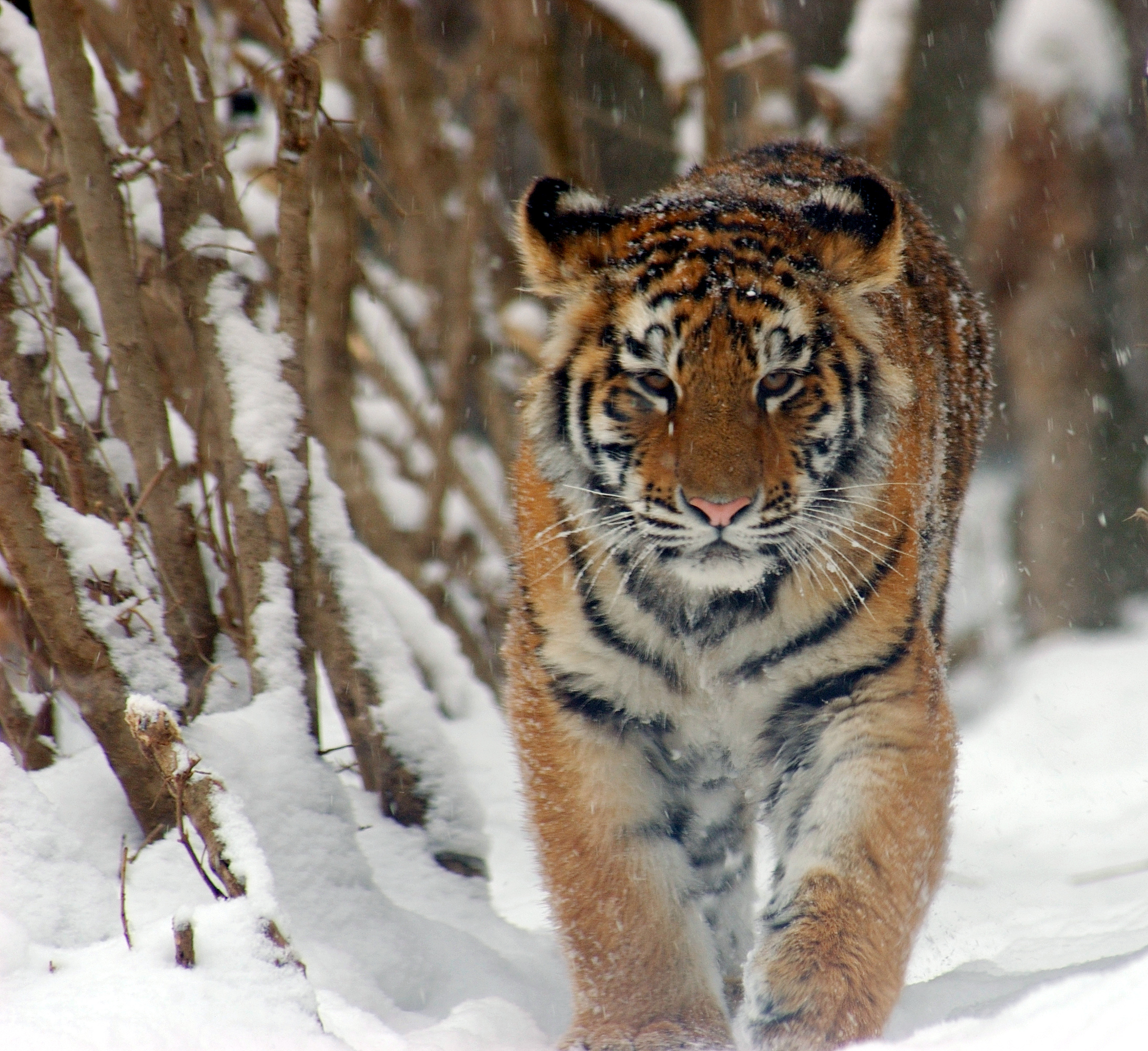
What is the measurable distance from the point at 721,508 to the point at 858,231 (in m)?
0.70

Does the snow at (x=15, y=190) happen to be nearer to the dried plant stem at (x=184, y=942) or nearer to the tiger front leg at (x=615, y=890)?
the tiger front leg at (x=615, y=890)

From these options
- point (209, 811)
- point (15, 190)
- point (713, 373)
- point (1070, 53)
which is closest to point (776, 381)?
point (713, 373)

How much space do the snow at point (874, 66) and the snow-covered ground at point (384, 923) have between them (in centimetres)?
301

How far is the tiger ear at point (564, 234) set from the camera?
2.77 meters

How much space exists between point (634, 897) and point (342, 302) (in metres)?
2.50

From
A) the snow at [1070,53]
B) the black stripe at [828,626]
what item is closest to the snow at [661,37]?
the snow at [1070,53]

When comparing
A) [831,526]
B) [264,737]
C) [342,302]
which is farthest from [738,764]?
[342,302]

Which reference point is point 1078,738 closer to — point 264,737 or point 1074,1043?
point 264,737

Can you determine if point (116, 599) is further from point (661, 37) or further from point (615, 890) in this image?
point (661, 37)

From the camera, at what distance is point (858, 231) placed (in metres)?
2.70

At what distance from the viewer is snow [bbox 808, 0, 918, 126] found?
581 centimetres

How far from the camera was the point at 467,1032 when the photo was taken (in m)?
2.40

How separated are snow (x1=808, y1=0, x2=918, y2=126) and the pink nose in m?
3.90

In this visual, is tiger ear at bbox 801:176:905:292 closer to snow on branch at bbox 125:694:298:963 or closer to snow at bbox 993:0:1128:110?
snow on branch at bbox 125:694:298:963
